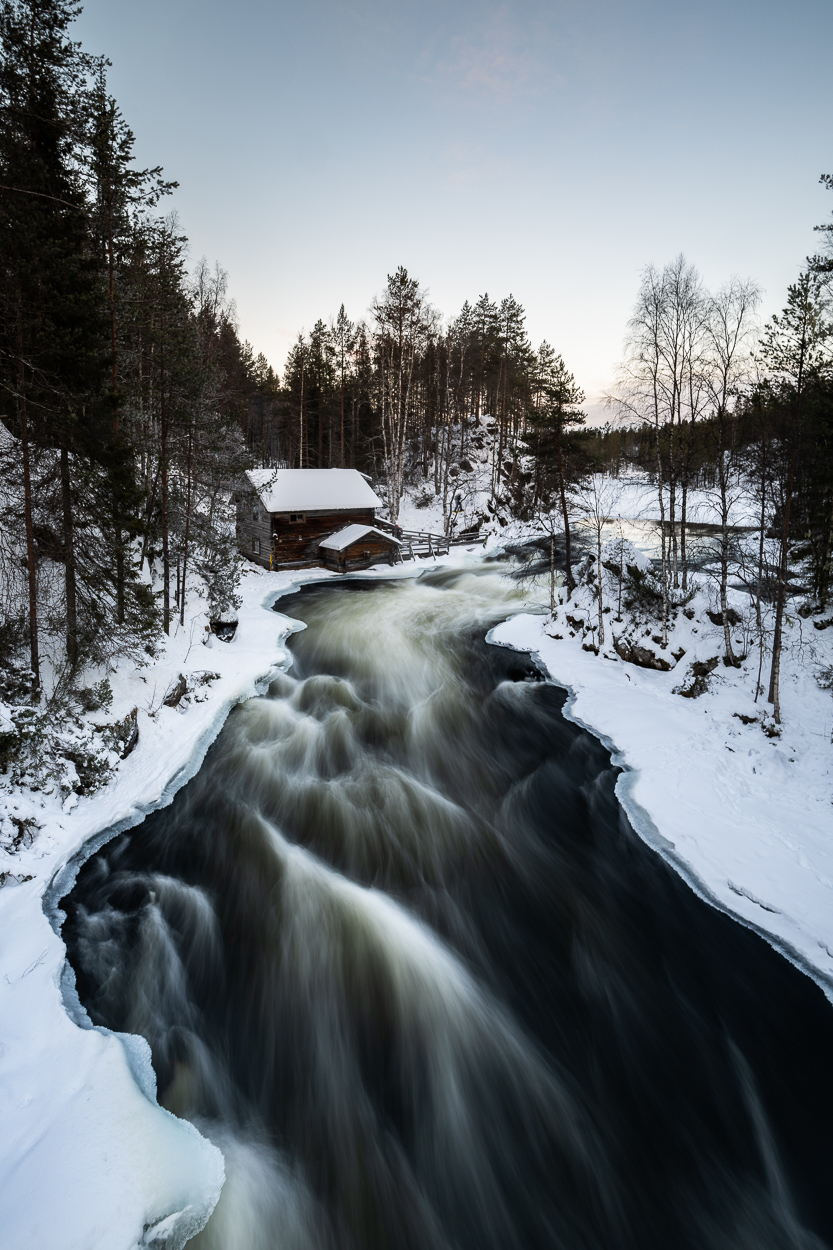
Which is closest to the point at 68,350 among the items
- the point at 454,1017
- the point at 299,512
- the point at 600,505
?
the point at 454,1017

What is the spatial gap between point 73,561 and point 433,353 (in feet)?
134

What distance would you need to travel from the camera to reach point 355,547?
97.1 ft

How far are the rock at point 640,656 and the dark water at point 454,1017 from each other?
5.49 metres

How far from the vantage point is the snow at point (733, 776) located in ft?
25.0

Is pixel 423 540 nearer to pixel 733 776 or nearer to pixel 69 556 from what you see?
pixel 69 556

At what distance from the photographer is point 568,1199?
179 inches

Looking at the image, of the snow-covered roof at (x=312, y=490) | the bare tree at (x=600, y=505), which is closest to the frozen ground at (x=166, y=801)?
the bare tree at (x=600, y=505)

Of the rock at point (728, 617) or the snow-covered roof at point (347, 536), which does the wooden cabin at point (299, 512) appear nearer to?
the snow-covered roof at point (347, 536)

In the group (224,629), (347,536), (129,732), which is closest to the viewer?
(129,732)

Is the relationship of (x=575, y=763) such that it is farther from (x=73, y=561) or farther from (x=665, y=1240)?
(x=73, y=561)

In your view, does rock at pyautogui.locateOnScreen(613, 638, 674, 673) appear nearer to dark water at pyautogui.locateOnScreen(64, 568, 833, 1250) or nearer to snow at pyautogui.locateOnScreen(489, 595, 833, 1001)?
snow at pyautogui.locateOnScreen(489, 595, 833, 1001)

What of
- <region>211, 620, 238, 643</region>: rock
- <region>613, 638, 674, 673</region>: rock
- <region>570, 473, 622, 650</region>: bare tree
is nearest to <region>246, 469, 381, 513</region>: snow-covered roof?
<region>211, 620, 238, 643</region>: rock

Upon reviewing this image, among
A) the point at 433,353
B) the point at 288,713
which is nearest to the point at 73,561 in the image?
the point at 288,713

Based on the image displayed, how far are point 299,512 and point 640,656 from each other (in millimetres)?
19813
